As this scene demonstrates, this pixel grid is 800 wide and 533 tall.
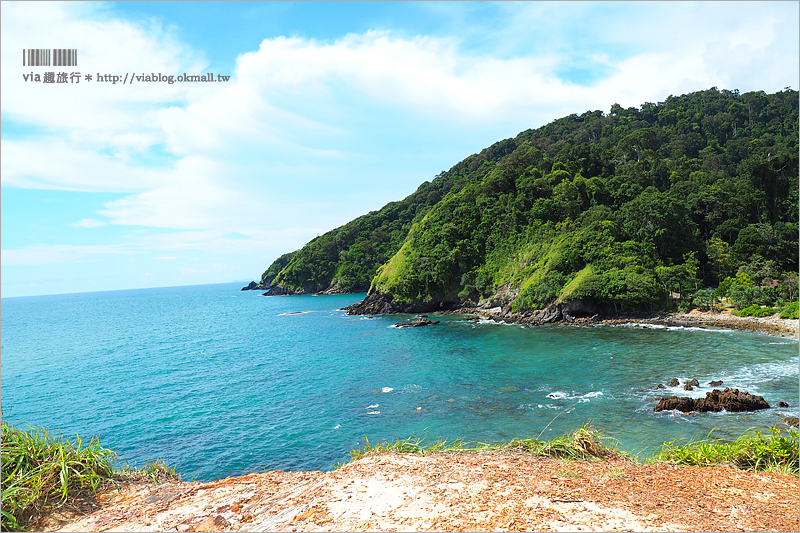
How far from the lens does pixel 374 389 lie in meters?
25.9

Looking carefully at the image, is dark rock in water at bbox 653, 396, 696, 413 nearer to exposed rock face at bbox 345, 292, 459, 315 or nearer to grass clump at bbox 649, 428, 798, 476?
grass clump at bbox 649, 428, 798, 476

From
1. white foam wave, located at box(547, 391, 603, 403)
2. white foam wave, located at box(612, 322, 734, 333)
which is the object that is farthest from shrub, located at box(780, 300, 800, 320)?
white foam wave, located at box(547, 391, 603, 403)

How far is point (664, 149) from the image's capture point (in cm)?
8738

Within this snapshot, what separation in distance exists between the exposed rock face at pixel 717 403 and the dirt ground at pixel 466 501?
15.5m

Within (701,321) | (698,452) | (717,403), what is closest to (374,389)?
(717,403)

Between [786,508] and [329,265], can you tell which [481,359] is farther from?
[329,265]

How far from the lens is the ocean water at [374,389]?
17.8 metres

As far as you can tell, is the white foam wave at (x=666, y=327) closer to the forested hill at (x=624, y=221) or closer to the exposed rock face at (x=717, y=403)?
the forested hill at (x=624, y=221)

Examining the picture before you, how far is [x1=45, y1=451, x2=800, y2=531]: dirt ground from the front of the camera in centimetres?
Answer: 454

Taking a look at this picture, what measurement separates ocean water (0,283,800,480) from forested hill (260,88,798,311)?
38.7 ft

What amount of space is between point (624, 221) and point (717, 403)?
44.4m

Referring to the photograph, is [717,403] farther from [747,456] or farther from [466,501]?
[466,501]

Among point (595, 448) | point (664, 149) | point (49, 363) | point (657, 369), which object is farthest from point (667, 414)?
point (664, 149)

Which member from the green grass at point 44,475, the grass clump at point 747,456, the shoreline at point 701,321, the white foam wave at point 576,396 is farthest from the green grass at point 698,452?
the shoreline at point 701,321
